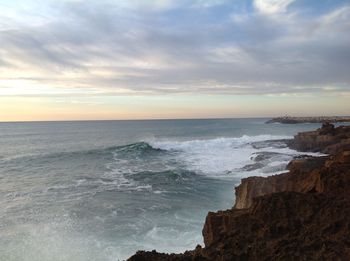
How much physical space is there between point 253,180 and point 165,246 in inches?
173

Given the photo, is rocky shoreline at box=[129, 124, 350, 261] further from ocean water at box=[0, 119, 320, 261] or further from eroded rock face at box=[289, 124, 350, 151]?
eroded rock face at box=[289, 124, 350, 151]

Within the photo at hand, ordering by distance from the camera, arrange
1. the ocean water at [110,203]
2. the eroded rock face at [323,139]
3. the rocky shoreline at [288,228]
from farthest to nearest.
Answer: the eroded rock face at [323,139]
the ocean water at [110,203]
the rocky shoreline at [288,228]

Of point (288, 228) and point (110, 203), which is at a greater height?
point (288, 228)

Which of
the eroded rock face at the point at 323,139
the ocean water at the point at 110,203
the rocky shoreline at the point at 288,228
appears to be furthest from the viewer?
the eroded rock face at the point at 323,139

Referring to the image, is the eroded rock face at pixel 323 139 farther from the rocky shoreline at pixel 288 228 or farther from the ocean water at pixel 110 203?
the rocky shoreline at pixel 288 228

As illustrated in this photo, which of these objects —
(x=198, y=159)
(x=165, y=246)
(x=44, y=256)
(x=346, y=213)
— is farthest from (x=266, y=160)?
(x=346, y=213)

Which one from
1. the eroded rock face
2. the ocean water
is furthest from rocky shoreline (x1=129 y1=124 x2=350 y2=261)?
the eroded rock face

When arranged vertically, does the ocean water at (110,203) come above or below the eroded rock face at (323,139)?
below

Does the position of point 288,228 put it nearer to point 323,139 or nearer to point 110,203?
point 110,203

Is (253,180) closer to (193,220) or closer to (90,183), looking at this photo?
(193,220)

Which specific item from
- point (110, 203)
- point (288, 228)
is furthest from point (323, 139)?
point (288, 228)

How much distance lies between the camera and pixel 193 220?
1803 centimetres

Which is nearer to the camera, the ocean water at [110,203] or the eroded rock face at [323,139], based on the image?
the ocean water at [110,203]

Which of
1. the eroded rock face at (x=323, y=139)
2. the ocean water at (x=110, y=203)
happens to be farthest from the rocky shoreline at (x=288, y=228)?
the eroded rock face at (x=323, y=139)
